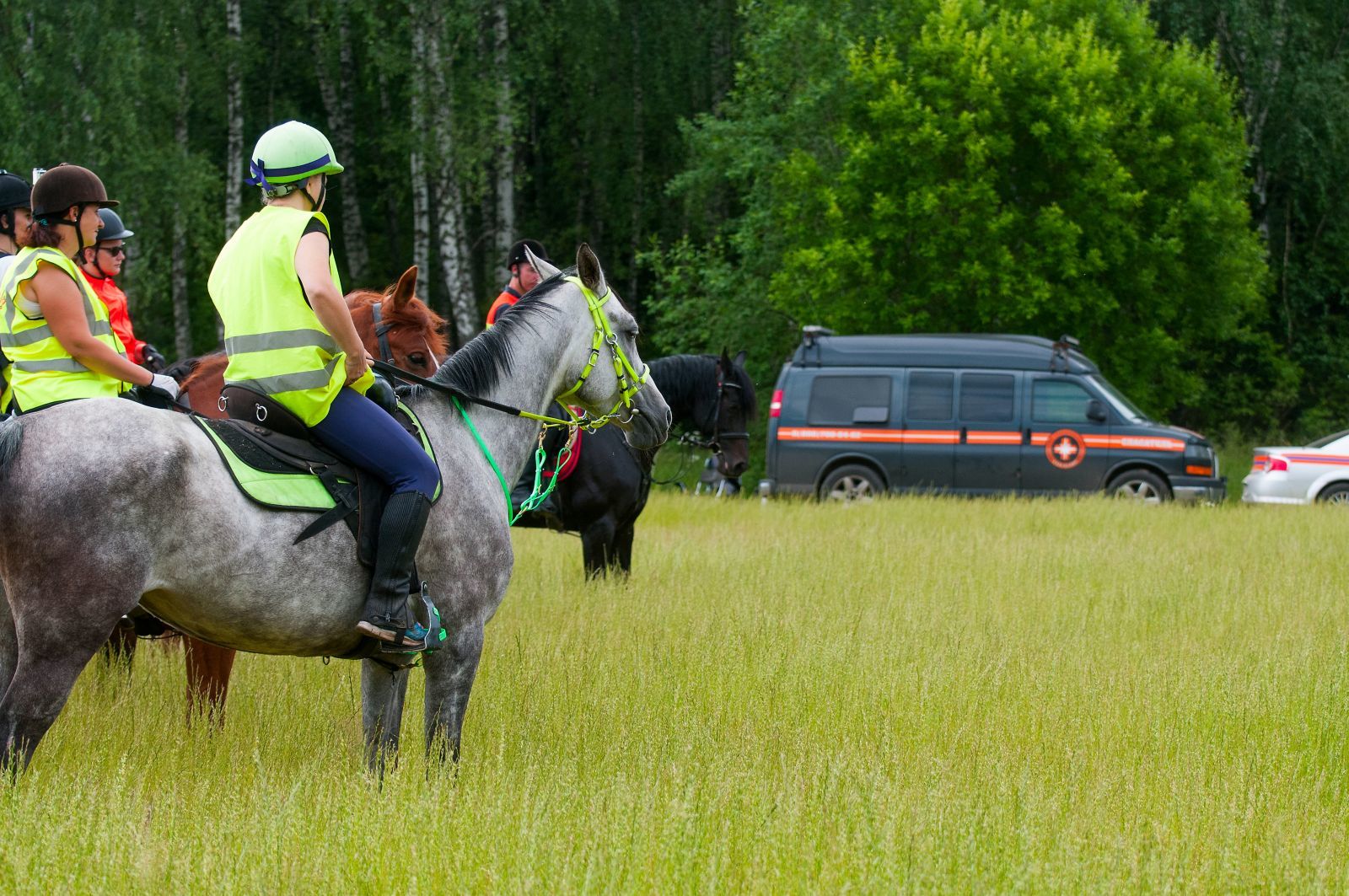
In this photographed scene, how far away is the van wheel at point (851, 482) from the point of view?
20.2 meters

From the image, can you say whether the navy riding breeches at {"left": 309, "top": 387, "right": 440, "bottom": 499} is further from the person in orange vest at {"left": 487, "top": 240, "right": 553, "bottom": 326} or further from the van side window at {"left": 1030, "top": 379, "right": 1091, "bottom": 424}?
the van side window at {"left": 1030, "top": 379, "right": 1091, "bottom": 424}

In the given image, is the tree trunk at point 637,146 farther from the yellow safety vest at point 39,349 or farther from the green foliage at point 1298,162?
the yellow safety vest at point 39,349

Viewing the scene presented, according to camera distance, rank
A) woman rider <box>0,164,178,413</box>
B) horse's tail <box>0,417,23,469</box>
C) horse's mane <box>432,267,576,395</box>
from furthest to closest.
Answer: horse's mane <box>432,267,576,395</box> < woman rider <box>0,164,178,413</box> < horse's tail <box>0,417,23,469</box>

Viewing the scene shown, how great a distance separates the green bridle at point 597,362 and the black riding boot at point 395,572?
934mm

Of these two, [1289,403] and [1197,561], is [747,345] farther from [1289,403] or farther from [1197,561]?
[1197,561]

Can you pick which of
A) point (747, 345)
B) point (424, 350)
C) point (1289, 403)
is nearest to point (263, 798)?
point (424, 350)

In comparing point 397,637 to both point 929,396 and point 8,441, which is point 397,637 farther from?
point 929,396

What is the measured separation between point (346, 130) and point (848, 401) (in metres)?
16.9

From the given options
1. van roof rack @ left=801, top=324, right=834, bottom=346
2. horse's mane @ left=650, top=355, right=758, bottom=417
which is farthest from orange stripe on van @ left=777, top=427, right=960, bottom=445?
horse's mane @ left=650, top=355, right=758, bottom=417

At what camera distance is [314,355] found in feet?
15.6

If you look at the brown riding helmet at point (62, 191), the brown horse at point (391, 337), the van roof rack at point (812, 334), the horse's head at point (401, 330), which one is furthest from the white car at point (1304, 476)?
the brown riding helmet at point (62, 191)

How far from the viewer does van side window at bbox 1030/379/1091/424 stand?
64.2 feet

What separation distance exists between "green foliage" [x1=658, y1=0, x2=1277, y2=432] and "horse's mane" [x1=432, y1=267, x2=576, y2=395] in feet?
64.2

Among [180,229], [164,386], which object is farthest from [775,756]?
[180,229]
